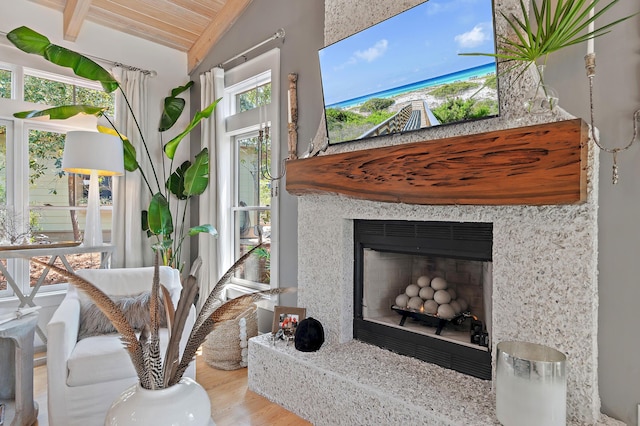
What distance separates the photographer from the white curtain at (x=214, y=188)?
11.8 ft

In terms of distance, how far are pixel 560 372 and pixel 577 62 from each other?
1307 millimetres

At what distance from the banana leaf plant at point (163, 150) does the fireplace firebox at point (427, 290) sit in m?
1.55

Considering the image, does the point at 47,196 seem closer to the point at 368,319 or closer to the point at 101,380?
the point at 101,380

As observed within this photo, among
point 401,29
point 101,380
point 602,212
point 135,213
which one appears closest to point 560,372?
point 602,212

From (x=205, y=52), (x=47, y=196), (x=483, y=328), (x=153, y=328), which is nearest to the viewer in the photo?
(x=153, y=328)

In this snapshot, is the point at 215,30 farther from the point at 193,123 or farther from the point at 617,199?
the point at 617,199

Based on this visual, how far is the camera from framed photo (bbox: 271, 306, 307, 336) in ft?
8.32

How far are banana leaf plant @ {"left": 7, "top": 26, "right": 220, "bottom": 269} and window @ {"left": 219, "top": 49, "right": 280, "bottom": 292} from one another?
30 cm

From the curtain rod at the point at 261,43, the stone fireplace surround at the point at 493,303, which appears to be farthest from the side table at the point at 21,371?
the curtain rod at the point at 261,43

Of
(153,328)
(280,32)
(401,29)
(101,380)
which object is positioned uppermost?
(280,32)

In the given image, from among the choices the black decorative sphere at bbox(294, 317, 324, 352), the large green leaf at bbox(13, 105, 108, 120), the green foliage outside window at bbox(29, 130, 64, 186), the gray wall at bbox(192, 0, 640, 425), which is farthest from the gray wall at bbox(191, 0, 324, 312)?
the green foliage outside window at bbox(29, 130, 64, 186)

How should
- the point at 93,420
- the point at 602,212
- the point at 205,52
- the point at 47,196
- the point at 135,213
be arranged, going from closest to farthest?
the point at 602,212, the point at 93,420, the point at 47,196, the point at 135,213, the point at 205,52

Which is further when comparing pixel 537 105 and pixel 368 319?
pixel 368 319

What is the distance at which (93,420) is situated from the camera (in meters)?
1.99
